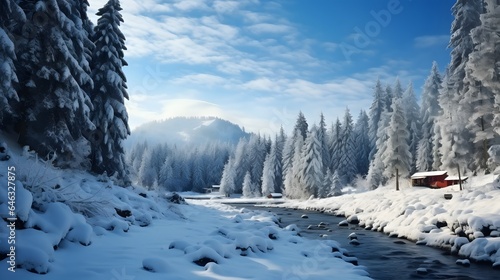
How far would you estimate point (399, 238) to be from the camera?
21203 mm

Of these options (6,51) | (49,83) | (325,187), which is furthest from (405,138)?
(6,51)

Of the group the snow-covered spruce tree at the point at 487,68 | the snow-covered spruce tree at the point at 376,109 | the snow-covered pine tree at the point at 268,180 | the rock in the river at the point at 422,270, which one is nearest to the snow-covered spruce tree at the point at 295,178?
the snow-covered pine tree at the point at 268,180

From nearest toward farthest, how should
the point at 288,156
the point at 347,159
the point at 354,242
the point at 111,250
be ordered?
the point at 111,250
the point at 354,242
the point at 347,159
the point at 288,156

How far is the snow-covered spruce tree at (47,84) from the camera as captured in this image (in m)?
17.5

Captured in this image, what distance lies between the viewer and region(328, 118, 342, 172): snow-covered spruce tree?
72.6 metres

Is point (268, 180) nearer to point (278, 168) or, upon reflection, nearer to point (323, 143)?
point (278, 168)

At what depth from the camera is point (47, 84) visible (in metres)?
18.1

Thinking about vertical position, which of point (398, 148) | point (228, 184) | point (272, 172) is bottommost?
point (228, 184)

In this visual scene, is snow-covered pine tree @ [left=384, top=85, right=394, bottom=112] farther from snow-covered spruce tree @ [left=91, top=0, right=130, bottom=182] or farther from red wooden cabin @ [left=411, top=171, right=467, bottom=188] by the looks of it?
snow-covered spruce tree @ [left=91, top=0, right=130, bottom=182]

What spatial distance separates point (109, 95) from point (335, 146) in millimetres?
57376

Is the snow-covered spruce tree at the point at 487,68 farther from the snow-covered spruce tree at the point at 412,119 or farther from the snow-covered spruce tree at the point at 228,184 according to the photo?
the snow-covered spruce tree at the point at 228,184

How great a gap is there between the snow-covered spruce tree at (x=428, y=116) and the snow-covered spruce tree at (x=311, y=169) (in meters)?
15.8

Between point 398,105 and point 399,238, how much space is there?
2839 cm

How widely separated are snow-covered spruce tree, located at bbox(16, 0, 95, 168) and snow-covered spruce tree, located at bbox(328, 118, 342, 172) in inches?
2381
